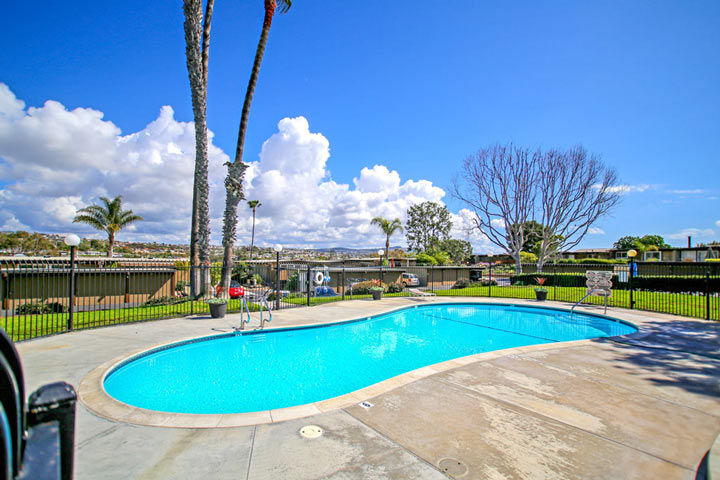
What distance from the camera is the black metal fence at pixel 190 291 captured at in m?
10.2

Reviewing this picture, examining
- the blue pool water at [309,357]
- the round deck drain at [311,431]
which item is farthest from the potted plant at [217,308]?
the round deck drain at [311,431]

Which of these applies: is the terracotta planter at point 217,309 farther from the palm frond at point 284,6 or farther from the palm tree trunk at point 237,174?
the palm frond at point 284,6

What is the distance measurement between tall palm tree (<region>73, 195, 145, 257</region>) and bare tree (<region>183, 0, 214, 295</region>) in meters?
22.8

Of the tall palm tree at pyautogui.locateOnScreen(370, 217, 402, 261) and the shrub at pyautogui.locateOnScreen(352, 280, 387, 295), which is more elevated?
the tall palm tree at pyautogui.locateOnScreen(370, 217, 402, 261)

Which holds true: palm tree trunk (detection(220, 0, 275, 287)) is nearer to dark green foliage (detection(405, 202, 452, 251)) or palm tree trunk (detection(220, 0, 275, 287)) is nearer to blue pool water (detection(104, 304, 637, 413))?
blue pool water (detection(104, 304, 637, 413))

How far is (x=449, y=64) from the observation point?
13672 millimetres

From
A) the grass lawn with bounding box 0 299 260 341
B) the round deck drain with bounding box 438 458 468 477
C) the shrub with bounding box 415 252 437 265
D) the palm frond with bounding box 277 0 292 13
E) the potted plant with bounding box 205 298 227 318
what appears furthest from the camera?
the shrub with bounding box 415 252 437 265

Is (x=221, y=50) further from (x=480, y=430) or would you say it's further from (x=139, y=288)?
(x=480, y=430)

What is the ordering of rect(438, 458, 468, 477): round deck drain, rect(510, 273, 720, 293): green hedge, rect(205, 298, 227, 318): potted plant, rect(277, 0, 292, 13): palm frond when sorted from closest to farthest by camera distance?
rect(438, 458, 468, 477): round deck drain
rect(205, 298, 227, 318): potted plant
rect(277, 0, 292, 13): palm frond
rect(510, 273, 720, 293): green hedge

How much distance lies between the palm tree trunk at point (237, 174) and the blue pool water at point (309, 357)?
272 inches

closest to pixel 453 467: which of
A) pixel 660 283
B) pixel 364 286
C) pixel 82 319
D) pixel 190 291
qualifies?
pixel 190 291

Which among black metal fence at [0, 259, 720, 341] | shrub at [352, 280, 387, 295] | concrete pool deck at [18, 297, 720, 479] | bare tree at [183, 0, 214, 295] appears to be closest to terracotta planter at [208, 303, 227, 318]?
black metal fence at [0, 259, 720, 341]

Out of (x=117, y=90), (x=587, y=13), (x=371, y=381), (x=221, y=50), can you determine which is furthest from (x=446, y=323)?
(x=221, y=50)

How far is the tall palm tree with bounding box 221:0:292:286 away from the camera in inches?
586
